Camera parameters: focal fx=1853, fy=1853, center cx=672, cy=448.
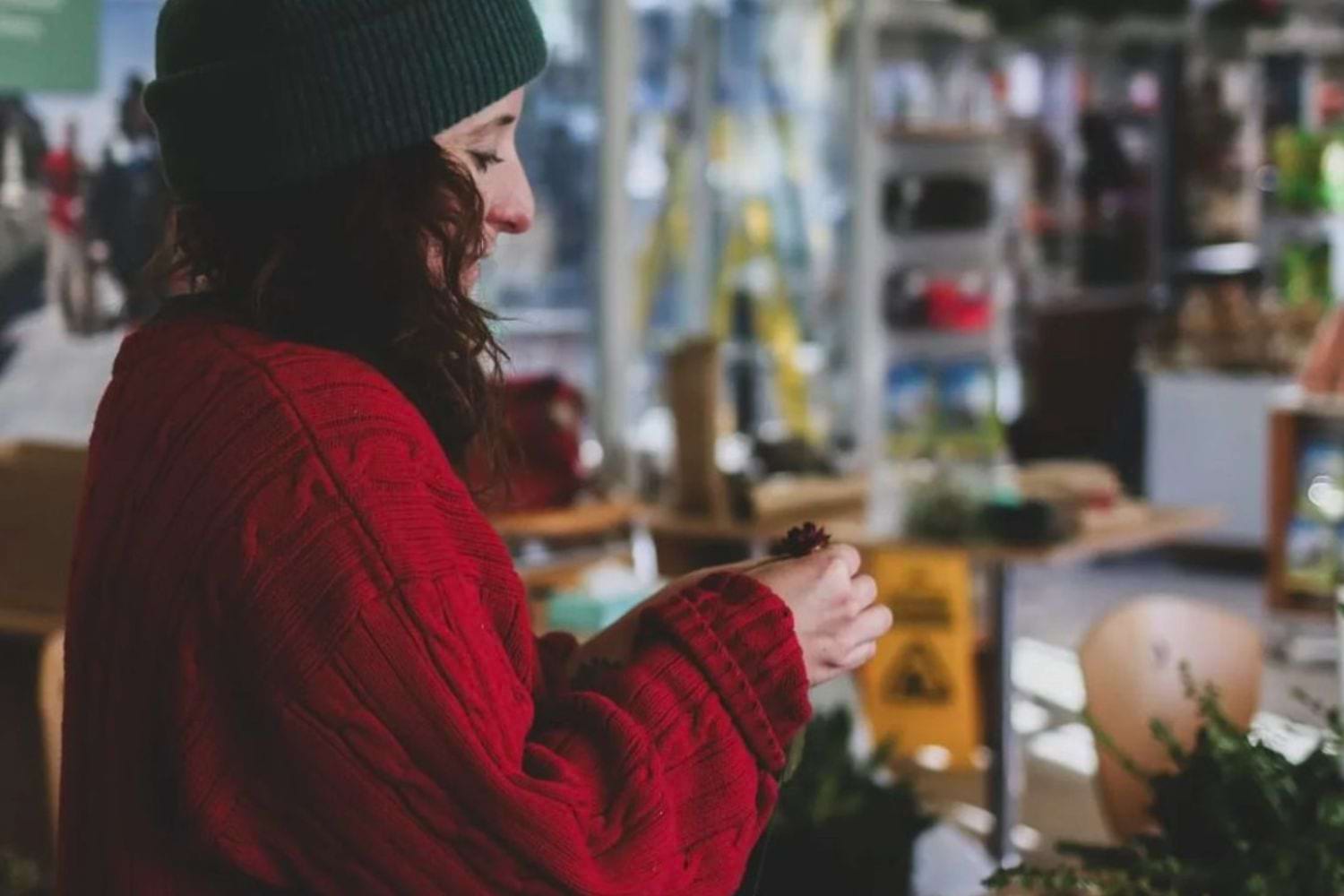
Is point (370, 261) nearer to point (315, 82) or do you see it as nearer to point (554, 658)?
point (315, 82)

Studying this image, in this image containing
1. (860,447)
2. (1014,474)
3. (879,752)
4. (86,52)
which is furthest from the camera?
(860,447)

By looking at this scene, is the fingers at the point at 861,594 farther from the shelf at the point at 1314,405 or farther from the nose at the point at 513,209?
the shelf at the point at 1314,405

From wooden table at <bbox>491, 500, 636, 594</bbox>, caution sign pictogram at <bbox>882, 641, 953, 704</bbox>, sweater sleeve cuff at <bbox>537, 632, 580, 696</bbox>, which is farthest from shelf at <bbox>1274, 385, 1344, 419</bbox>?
sweater sleeve cuff at <bbox>537, 632, 580, 696</bbox>

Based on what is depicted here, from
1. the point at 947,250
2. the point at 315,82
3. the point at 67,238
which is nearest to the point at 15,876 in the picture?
the point at 67,238

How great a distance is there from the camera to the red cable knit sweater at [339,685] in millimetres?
1111

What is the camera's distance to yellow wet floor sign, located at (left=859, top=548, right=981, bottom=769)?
504 cm

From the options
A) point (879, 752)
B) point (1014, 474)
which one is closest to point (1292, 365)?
point (1014, 474)

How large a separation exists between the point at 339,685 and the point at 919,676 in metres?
4.19

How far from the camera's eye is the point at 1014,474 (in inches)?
196

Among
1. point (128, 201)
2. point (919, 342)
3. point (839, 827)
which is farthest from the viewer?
point (919, 342)

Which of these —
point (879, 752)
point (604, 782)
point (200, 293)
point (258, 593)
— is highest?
point (200, 293)

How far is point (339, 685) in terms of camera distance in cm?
110

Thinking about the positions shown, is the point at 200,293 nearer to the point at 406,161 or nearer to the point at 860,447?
the point at 406,161

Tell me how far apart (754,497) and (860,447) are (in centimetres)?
330
